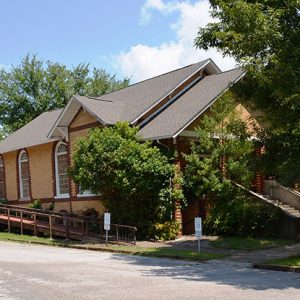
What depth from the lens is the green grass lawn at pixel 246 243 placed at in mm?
19183

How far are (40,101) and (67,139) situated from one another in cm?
2345

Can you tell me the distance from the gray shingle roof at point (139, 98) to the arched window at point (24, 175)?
6.82 meters

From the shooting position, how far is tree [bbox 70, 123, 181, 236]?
21281 millimetres

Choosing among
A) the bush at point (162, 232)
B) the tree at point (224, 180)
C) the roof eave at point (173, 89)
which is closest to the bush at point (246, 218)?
the tree at point (224, 180)

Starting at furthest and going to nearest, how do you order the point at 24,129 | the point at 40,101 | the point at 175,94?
the point at 40,101, the point at 24,129, the point at 175,94

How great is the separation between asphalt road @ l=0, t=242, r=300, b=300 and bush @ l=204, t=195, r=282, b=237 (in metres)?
5.86

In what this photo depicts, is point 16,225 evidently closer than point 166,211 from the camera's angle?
No

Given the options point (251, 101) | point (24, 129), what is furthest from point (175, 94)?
point (24, 129)

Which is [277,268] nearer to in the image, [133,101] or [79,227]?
[79,227]

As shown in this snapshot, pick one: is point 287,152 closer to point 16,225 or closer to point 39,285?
point 39,285

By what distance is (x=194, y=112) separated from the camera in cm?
2291

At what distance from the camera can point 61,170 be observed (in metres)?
29.6

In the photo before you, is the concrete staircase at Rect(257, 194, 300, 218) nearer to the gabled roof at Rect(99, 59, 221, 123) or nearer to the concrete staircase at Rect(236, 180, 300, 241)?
the concrete staircase at Rect(236, 180, 300, 241)

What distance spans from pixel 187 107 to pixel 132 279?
13005 mm
